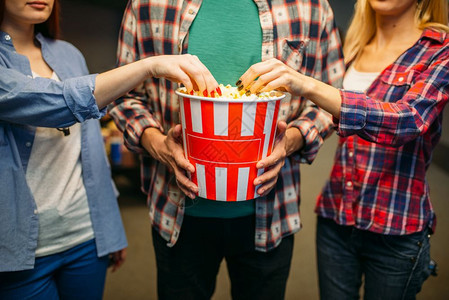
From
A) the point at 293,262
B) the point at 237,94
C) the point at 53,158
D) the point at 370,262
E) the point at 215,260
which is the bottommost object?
the point at 293,262

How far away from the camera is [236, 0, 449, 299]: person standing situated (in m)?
1.25

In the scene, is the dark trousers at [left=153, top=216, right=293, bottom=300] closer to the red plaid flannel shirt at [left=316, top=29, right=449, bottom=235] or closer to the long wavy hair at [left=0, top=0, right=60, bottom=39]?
the red plaid flannel shirt at [left=316, top=29, right=449, bottom=235]

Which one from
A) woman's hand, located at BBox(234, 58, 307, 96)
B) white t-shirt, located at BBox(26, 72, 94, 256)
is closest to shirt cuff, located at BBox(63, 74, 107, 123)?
white t-shirt, located at BBox(26, 72, 94, 256)

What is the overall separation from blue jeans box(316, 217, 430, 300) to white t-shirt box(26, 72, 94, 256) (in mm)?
950

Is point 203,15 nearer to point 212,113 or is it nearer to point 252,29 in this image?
point 252,29

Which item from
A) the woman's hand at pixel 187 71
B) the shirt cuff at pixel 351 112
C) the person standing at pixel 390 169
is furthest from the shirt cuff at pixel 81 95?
the person standing at pixel 390 169

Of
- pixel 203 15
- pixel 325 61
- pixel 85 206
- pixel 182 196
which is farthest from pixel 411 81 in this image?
pixel 85 206

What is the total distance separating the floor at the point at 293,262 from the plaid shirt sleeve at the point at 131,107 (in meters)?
1.65

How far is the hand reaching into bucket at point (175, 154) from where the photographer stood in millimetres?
997

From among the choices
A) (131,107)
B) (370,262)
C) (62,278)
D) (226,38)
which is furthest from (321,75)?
(62,278)

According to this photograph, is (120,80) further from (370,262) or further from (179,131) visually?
(370,262)

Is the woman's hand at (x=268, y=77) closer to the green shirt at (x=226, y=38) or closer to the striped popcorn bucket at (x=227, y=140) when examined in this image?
the striped popcorn bucket at (x=227, y=140)

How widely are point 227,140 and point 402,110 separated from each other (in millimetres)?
586

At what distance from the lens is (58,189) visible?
4.14ft
